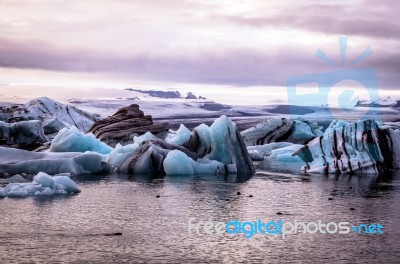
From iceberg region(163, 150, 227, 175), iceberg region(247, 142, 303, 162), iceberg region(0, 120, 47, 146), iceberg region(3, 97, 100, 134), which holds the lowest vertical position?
iceberg region(247, 142, 303, 162)

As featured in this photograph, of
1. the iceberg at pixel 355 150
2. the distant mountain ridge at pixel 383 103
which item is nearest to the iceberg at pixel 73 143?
the iceberg at pixel 355 150

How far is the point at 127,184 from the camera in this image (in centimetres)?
2372

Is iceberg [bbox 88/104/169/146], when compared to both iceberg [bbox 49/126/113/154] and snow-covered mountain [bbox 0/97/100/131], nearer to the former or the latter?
iceberg [bbox 49/126/113/154]

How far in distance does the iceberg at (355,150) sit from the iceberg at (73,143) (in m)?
12.0

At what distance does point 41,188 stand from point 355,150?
1743 centimetres

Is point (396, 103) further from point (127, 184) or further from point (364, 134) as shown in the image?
point (127, 184)

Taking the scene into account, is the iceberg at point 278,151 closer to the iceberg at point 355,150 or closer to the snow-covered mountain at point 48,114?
the iceberg at point 355,150

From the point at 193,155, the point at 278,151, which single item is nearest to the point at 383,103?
the point at 278,151

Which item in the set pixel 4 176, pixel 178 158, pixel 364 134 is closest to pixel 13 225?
pixel 4 176

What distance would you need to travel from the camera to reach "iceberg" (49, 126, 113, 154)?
32469mm

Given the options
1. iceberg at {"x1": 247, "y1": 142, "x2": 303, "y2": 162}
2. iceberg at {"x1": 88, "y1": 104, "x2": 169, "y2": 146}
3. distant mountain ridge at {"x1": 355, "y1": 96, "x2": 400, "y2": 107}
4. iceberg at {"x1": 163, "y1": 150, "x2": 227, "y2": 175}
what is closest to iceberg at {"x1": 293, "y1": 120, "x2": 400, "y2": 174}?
iceberg at {"x1": 163, "y1": 150, "x2": 227, "y2": 175}

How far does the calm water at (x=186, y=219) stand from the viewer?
37.6 feet
